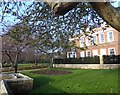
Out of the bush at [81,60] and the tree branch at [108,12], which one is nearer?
the tree branch at [108,12]

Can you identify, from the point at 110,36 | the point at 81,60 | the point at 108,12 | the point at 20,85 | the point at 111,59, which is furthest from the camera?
the point at 110,36

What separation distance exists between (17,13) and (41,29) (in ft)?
4.57

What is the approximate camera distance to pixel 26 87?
13.2m

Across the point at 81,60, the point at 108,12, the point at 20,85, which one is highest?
the point at 108,12

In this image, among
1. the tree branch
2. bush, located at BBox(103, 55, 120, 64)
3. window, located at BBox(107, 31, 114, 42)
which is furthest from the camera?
window, located at BBox(107, 31, 114, 42)

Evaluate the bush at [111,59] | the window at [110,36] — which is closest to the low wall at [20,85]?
the bush at [111,59]

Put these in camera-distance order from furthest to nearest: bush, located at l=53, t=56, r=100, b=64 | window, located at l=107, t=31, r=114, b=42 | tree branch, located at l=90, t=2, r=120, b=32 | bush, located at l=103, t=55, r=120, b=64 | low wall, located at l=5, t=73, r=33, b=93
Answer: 1. window, located at l=107, t=31, r=114, b=42
2. bush, located at l=53, t=56, r=100, b=64
3. bush, located at l=103, t=55, r=120, b=64
4. low wall, located at l=5, t=73, r=33, b=93
5. tree branch, located at l=90, t=2, r=120, b=32

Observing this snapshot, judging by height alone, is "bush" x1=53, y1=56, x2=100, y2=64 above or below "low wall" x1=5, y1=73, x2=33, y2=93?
above

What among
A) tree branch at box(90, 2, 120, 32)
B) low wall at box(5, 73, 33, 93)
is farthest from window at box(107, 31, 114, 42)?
tree branch at box(90, 2, 120, 32)

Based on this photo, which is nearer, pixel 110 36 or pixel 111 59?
pixel 111 59

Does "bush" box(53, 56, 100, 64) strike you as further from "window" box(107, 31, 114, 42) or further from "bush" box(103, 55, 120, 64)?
"window" box(107, 31, 114, 42)

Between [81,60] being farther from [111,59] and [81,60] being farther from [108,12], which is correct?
[108,12]

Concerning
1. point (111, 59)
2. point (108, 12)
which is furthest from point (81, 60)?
point (108, 12)

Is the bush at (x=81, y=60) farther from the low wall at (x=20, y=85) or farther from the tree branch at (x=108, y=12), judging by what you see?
the tree branch at (x=108, y=12)
